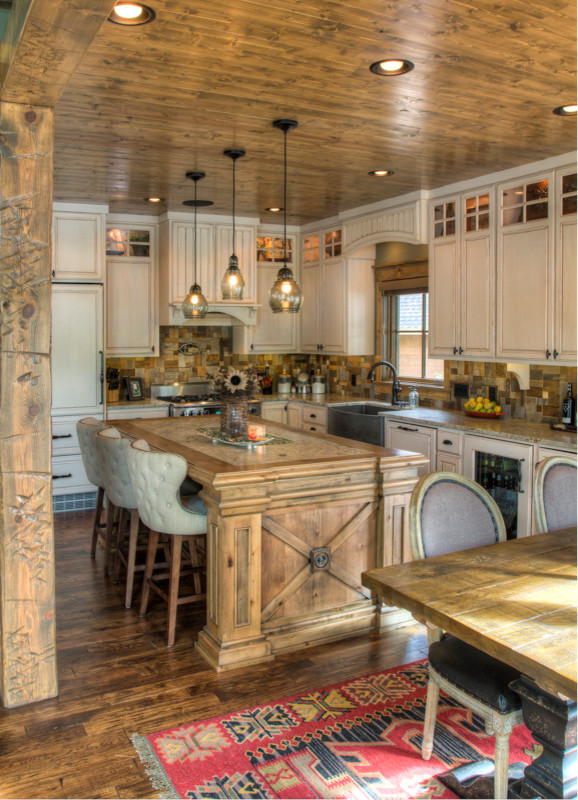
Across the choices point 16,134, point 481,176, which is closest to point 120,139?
point 16,134

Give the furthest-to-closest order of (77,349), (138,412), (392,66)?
(138,412)
(77,349)
(392,66)

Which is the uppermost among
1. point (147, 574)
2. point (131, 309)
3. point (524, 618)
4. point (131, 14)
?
point (131, 14)

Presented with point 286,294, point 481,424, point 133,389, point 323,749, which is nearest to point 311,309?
point 133,389

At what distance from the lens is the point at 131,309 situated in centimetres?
646

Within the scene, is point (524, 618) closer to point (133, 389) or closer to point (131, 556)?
point (131, 556)

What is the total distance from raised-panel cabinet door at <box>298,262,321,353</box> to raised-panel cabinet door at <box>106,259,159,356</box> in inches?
61.6

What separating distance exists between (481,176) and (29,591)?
156 inches

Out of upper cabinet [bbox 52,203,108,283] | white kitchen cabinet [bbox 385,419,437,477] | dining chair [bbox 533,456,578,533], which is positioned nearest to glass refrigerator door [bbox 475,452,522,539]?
white kitchen cabinet [bbox 385,419,437,477]

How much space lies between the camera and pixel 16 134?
2604 millimetres

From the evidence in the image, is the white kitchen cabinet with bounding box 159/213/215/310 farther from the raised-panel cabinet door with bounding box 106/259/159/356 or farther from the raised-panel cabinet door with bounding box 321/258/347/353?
the raised-panel cabinet door with bounding box 321/258/347/353

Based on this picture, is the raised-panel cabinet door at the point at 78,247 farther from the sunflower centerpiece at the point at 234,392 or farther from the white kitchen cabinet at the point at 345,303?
the sunflower centerpiece at the point at 234,392

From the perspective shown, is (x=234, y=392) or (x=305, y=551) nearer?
(x=305, y=551)

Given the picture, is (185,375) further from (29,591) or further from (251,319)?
(29,591)

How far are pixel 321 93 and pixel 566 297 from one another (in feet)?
6.62
